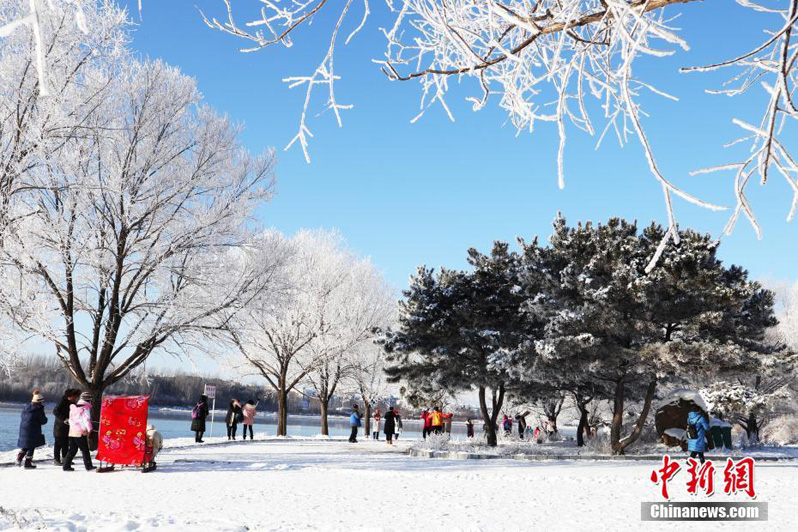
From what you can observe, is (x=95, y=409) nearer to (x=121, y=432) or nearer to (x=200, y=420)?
(x=121, y=432)

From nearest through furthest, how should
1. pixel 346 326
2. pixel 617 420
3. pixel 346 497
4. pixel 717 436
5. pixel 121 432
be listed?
pixel 346 497
pixel 121 432
pixel 617 420
pixel 717 436
pixel 346 326

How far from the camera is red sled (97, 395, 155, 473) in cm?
1331

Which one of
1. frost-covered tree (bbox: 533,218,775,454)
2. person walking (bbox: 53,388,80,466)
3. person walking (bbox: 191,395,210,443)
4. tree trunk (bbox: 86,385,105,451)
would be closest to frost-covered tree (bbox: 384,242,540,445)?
frost-covered tree (bbox: 533,218,775,454)

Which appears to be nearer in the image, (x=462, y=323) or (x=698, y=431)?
(x=698, y=431)

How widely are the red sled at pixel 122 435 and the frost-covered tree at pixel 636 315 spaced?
10.5m

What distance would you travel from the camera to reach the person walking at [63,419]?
44.2 feet

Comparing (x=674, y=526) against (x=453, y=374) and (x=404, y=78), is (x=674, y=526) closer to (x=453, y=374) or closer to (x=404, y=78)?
(x=404, y=78)

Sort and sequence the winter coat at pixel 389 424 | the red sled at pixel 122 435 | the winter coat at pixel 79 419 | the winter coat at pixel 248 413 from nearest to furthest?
the winter coat at pixel 79 419, the red sled at pixel 122 435, the winter coat at pixel 248 413, the winter coat at pixel 389 424

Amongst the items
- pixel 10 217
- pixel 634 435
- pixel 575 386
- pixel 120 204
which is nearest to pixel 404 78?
pixel 10 217

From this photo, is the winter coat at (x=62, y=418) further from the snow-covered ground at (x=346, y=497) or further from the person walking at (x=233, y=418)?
the person walking at (x=233, y=418)

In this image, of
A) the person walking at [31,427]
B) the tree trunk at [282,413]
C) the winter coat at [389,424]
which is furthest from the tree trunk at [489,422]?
the person walking at [31,427]

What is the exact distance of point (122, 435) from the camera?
13422 millimetres

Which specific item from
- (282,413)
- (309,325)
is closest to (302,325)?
(309,325)

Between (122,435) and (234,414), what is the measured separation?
46.1ft
